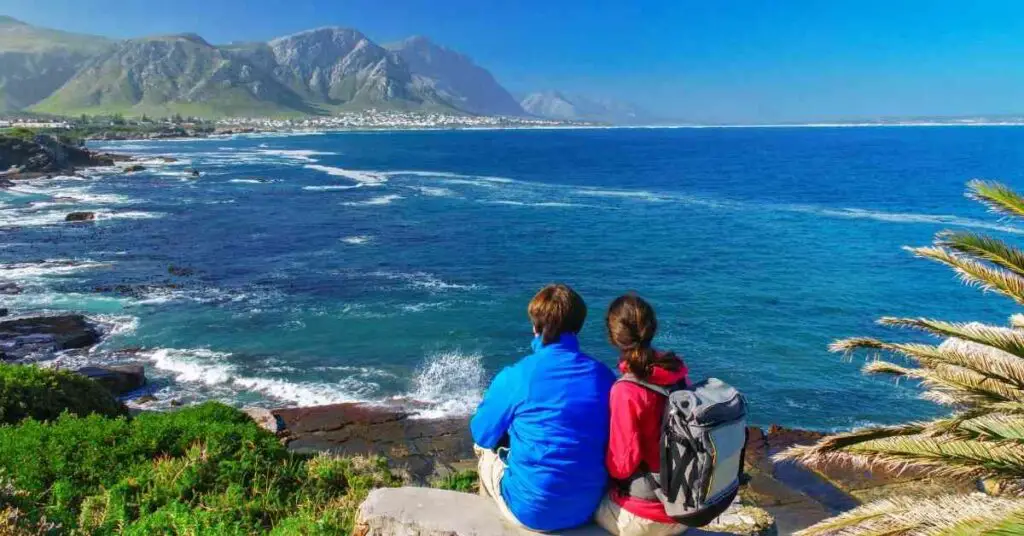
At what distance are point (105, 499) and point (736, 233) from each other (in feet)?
151

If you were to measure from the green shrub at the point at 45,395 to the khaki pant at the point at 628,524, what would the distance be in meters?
9.48

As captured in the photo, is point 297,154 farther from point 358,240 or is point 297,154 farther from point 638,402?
point 638,402

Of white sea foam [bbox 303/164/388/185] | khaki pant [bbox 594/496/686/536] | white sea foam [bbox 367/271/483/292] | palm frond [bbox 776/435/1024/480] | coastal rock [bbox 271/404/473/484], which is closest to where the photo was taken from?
khaki pant [bbox 594/496/686/536]

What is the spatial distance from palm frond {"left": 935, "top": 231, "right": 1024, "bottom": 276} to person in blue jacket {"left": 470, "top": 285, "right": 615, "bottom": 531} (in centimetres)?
454

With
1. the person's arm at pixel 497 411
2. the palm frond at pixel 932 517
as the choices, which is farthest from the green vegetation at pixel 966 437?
the person's arm at pixel 497 411

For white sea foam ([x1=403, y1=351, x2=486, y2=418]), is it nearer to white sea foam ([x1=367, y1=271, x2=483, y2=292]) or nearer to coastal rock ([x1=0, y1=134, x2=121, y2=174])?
white sea foam ([x1=367, y1=271, x2=483, y2=292])

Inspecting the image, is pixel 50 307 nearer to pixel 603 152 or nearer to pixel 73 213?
pixel 73 213

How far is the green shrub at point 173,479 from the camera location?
619 cm

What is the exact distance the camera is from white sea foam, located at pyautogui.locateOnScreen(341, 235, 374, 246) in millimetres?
42625

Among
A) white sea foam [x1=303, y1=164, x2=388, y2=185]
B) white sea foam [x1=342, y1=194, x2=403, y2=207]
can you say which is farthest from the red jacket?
white sea foam [x1=303, y1=164, x2=388, y2=185]

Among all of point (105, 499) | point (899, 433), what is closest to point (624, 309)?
point (899, 433)

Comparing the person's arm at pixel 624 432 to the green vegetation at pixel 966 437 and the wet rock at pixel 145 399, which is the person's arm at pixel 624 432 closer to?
the green vegetation at pixel 966 437

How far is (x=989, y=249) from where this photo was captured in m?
6.45

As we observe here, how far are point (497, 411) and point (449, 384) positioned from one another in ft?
55.9
